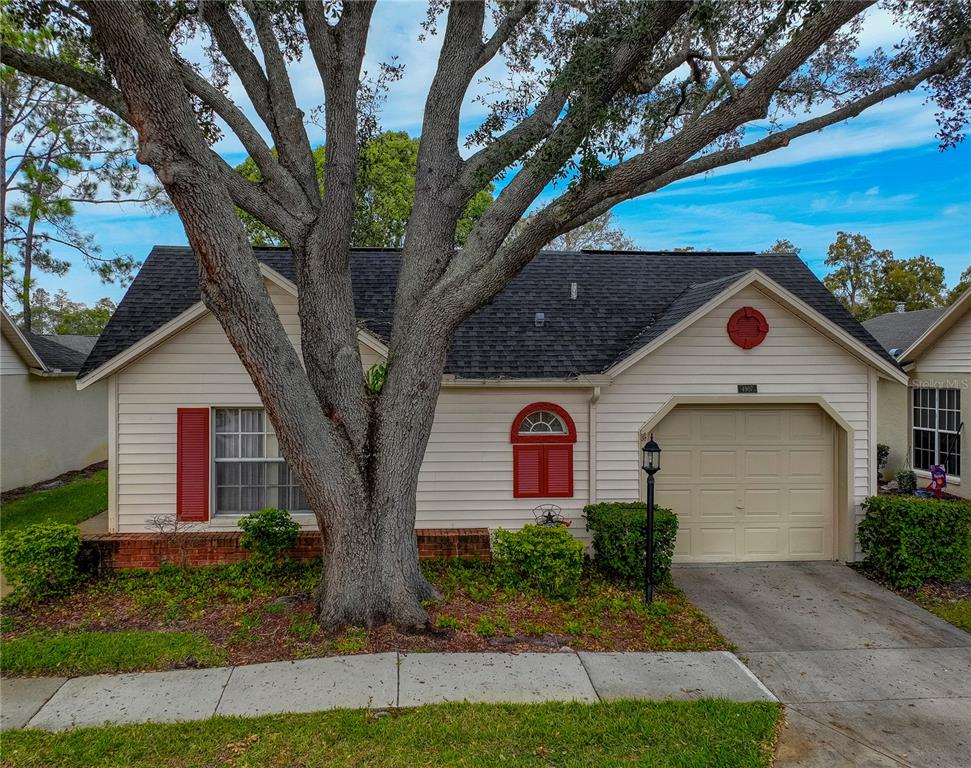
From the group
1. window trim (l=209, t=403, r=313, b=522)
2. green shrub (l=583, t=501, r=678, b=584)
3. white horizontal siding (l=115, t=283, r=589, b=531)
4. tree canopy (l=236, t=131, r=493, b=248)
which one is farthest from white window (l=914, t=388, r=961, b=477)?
window trim (l=209, t=403, r=313, b=522)

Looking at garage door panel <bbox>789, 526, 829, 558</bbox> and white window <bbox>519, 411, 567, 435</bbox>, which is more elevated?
white window <bbox>519, 411, 567, 435</bbox>

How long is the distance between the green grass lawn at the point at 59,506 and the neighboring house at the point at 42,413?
1.14 metres

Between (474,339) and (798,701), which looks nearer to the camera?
(798,701)

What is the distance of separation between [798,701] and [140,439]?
888cm

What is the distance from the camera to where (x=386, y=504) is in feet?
20.3

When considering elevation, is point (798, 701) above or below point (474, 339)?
below

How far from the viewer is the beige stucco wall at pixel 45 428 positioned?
14422 millimetres

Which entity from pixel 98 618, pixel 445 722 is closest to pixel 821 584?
pixel 445 722

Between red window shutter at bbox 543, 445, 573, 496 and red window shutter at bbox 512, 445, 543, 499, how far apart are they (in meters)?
0.12

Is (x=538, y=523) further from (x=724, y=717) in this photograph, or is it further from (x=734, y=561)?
(x=724, y=717)

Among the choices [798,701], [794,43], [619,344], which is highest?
[794,43]

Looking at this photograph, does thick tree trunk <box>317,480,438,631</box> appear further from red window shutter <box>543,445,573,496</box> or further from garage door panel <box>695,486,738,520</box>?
garage door panel <box>695,486,738,520</box>

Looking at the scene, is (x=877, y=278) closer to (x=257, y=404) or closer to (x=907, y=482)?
(x=907, y=482)

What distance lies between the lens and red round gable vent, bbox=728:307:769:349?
875 centimetres
